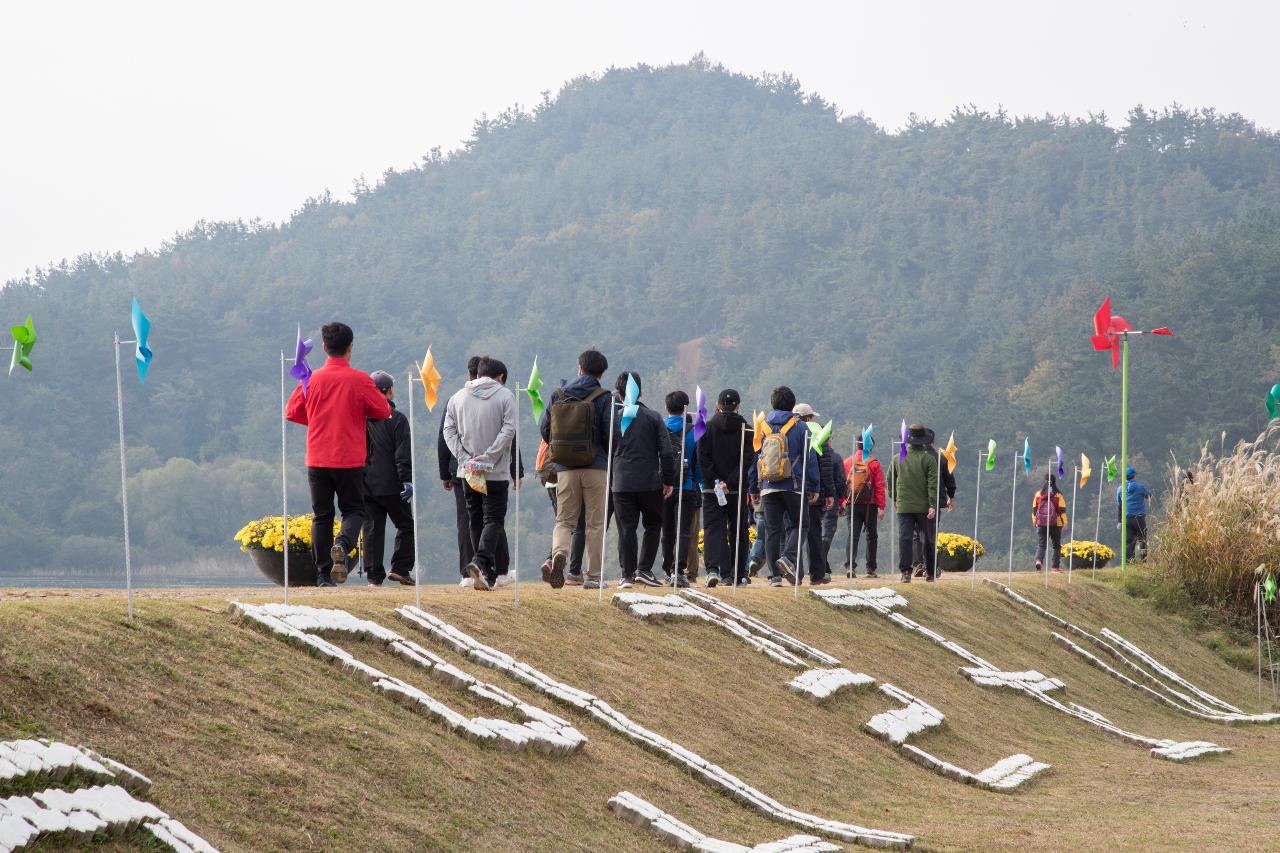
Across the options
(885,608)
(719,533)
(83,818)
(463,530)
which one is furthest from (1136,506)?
(83,818)

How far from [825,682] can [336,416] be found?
4096 millimetres

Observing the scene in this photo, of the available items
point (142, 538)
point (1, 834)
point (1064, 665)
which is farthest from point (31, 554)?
point (1, 834)

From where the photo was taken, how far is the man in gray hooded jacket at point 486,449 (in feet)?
40.1

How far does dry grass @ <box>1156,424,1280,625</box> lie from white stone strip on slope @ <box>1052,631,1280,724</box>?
3666 mm

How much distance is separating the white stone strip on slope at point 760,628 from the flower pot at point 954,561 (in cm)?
1366

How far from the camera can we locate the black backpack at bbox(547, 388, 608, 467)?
13125 mm

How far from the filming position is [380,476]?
13969mm

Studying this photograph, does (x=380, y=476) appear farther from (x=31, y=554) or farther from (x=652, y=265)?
(x=652, y=265)

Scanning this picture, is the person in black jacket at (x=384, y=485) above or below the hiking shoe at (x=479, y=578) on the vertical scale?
above

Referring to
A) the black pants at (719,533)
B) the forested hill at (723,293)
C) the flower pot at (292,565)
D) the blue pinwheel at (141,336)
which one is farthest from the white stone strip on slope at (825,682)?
the forested hill at (723,293)

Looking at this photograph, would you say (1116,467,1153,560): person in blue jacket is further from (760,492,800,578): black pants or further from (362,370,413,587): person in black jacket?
(362,370,413,587): person in black jacket

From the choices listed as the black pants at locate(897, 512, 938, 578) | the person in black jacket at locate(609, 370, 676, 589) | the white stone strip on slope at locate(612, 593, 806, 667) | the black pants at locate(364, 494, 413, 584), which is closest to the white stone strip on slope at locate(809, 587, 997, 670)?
the person in black jacket at locate(609, 370, 676, 589)

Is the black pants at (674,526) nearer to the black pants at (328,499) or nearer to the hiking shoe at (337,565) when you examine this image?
the hiking shoe at (337,565)

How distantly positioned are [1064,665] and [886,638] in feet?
12.4
